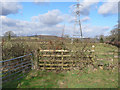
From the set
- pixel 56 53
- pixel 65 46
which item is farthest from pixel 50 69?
pixel 65 46

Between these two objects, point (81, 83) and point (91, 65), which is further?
point (91, 65)

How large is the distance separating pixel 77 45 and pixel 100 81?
2.88m

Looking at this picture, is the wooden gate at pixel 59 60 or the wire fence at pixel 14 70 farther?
the wooden gate at pixel 59 60

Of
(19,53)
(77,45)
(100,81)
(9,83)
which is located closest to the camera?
(9,83)

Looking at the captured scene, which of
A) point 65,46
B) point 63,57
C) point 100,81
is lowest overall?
point 100,81

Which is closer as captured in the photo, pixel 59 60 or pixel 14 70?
pixel 14 70

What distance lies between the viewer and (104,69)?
6770 mm

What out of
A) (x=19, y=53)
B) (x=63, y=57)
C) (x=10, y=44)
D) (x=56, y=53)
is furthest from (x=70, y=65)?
(x=10, y=44)

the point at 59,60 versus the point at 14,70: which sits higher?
the point at 59,60

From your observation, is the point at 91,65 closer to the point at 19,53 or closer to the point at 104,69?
the point at 104,69

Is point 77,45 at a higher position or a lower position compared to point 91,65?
higher

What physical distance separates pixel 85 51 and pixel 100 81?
2.34 meters

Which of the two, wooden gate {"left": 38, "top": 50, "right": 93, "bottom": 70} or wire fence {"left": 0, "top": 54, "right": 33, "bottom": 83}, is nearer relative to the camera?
wire fence {"left": 0, "top": 54, "right": 33, "bottom": 83}

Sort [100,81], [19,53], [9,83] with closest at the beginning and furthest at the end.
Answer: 1. [9,83]
2. [100,81]
3. [19,53]
